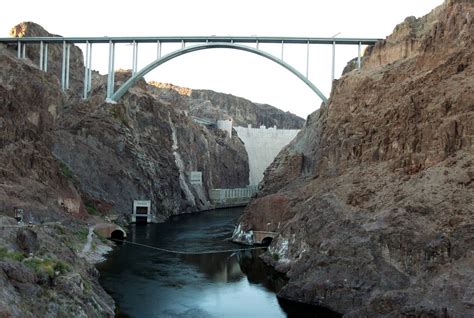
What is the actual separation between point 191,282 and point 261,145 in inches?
4262

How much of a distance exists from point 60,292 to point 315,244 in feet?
74.9

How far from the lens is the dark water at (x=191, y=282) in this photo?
3762cm

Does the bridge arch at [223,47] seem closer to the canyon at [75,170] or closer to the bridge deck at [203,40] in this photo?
the bridge deck at [203,40]

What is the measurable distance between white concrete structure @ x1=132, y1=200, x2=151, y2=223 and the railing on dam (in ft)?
102

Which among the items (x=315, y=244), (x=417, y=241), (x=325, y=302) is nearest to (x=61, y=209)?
(x=315, y=244)

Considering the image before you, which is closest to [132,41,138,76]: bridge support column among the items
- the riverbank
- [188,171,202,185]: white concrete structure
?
[188,171,202,185]: white concrete structure

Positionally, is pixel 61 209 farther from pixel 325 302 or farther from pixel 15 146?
pixel 325 302

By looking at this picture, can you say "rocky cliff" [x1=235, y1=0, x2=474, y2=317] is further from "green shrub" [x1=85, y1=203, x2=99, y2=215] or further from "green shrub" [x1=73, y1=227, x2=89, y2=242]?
"green shrub" [x1=85, y1=203, x2=99, y2=215]

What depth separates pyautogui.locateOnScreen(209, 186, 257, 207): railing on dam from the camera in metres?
118

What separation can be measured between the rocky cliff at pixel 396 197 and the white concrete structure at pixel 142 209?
26892 mm

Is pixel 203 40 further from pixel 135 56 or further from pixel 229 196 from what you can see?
pixel 229 196

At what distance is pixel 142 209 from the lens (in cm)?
8725

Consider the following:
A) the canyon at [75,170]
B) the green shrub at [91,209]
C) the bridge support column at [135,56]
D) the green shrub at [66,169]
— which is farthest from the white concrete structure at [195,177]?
the green shrub at [66,169]

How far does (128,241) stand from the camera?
66.2 meters
